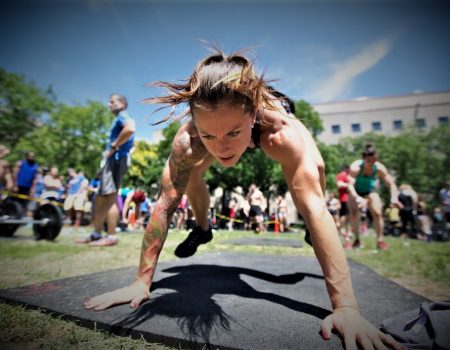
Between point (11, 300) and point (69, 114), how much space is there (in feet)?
87.0

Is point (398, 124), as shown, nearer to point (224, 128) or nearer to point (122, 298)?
point (224, 128)

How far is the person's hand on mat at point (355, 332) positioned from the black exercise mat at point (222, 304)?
0.06 metres

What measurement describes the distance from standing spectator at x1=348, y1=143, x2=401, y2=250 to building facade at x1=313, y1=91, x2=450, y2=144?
31432 mm

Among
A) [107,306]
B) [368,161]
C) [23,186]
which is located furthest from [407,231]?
[23,186]

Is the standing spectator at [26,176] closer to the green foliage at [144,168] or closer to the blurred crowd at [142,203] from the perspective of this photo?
the blurred crowd at [142,203]

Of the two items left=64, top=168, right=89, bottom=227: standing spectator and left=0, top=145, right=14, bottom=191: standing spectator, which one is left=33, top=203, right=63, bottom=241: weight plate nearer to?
left=0, top=145, right=14, bottom=191: standing spectator

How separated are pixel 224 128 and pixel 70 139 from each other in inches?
1037

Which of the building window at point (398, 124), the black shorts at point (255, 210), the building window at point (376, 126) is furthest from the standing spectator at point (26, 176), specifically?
the building window at point (398, 124)

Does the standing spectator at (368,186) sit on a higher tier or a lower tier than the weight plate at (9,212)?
higher

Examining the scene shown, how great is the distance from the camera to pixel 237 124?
1.62 meters

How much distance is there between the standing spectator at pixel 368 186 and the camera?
563cm

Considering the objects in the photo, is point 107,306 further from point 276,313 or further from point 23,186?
point 23,186

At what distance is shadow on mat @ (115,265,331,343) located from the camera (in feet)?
5.09

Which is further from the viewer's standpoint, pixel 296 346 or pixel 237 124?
pixel 237 124
